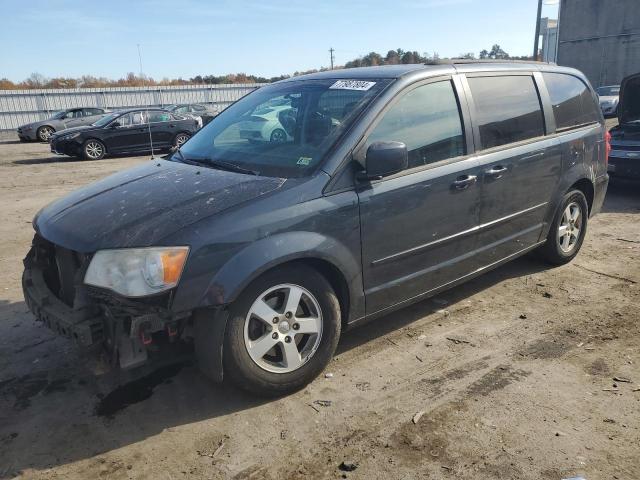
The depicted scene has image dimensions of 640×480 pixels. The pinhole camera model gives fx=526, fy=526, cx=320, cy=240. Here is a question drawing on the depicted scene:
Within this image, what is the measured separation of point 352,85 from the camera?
11.9 ft

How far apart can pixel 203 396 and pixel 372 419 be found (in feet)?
3.35

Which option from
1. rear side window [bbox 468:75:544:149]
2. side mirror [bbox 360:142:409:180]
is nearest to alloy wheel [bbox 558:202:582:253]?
rear side window [bbox 468:75:544:149]

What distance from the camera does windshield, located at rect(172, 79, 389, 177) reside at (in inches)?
130

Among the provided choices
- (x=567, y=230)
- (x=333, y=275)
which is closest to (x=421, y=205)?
(x=333, y=275)

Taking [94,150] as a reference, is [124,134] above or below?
above

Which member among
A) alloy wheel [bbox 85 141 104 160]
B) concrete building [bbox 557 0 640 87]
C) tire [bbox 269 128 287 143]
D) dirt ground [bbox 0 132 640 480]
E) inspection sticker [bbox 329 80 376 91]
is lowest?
dirt ground [bbox 0 132 640 480]

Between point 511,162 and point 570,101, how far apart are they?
135cm

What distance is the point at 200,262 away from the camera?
2.68m

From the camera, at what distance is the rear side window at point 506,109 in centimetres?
400

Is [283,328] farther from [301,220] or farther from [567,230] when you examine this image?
[567,230]

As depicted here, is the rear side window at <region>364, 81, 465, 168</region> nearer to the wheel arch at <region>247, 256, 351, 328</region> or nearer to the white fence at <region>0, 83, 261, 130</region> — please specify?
the wheel arch at <region>247, 256, 351, 328</region>

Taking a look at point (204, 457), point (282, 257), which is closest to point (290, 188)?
point (282, 257)

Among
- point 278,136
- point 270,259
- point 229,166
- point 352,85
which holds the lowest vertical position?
point 270,259

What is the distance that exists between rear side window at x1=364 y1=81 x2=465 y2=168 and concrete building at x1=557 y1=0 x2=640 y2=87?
135 feet
